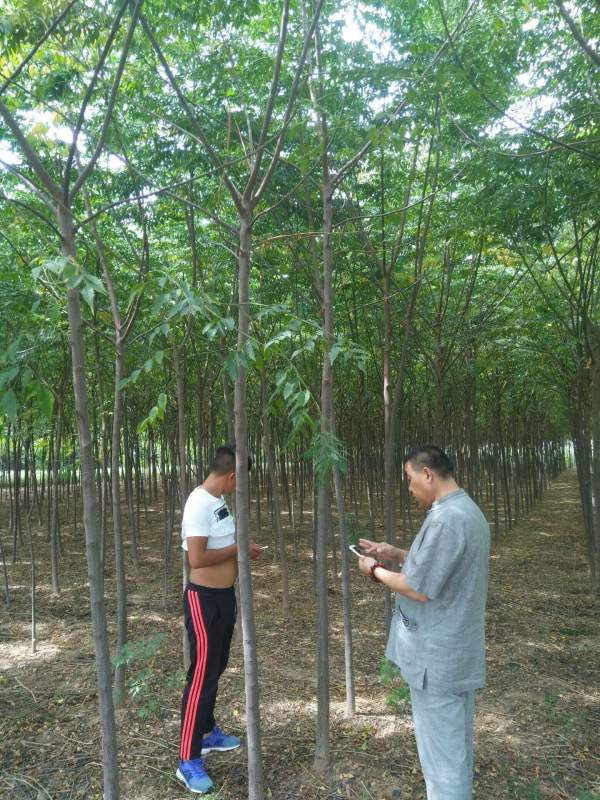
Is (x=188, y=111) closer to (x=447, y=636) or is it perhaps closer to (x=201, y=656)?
(x=447, y=636)

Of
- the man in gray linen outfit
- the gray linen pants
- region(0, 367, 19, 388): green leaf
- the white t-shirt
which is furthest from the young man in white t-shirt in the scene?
region(0, 367, 19, 388): green leaf

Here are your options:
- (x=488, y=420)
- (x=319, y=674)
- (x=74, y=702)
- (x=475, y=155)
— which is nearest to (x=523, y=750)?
(x=319, y=674)

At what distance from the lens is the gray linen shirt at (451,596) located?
7.84 ft

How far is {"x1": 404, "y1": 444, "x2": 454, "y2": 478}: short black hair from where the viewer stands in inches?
102

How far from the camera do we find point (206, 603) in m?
3.19

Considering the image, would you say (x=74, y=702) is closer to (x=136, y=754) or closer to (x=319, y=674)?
(x=136, y=754)

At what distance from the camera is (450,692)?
2.40 m

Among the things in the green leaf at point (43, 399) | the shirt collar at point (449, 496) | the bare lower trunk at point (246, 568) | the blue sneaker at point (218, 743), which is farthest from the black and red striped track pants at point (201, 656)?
the green leaf at point (43, 399)

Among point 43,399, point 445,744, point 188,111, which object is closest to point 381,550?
point 445,744

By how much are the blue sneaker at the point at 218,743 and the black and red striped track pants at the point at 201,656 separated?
25 cm

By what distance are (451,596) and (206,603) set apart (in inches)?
55.3

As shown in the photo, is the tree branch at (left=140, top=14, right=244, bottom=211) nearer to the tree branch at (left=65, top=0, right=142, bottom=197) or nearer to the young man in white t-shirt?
the tree branch at (left=65, top=0, right=142, bottom=197)

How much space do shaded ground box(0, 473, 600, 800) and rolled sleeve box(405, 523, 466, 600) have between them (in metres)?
1.46

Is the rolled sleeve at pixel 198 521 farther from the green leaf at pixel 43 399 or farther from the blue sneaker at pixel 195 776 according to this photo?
the green leaf at pixel 43 399
